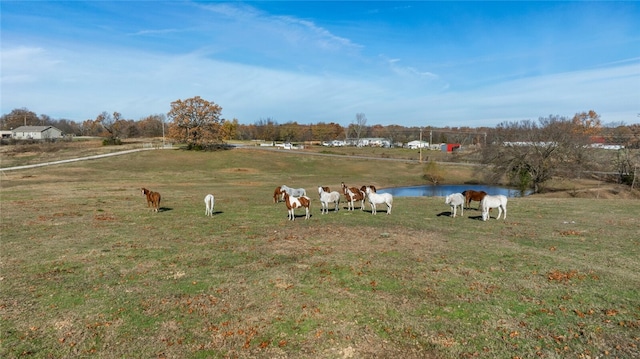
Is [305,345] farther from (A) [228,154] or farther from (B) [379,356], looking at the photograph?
(A) [228,154]

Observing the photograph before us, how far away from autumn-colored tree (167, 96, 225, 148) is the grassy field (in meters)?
62.5

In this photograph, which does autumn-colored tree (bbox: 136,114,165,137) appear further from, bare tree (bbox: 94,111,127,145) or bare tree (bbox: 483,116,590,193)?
bare tree (bbox: 483,116,590,193)

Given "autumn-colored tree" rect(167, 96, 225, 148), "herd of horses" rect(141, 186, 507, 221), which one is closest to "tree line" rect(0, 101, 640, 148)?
"autumn-colored tree" rect(167, 96, 225, 148)

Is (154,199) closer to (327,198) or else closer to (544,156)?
(327,198)

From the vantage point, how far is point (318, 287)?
10133mm

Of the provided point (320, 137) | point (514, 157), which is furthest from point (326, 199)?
point (320, 137)

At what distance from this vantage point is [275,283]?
10.4 meters

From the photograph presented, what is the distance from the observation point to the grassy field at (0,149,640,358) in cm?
752

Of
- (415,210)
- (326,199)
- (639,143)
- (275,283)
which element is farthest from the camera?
(639,143)

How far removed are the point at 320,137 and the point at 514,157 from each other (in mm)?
129118

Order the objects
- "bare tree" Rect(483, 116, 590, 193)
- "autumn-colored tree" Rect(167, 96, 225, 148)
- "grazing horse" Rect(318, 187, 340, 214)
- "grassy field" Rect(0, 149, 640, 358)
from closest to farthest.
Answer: "grassy field" Rect(0, 149, 640, 358), "grazing horse" Rect(318, 187, 340, 214), "bare tree" Rect(483, 116, 590, 193), "autumn-colored tree" Rect(167, 96, 225, 148)

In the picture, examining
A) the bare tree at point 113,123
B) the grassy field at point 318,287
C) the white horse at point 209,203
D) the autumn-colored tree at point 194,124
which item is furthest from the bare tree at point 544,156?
the bare tree at point 113,123

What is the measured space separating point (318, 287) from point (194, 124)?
78.8 meters

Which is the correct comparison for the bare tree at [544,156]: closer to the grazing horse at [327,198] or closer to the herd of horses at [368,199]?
the herd of horses at [368,199]
